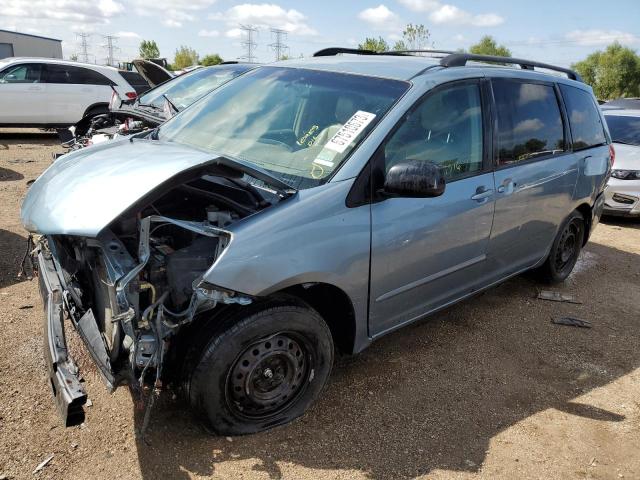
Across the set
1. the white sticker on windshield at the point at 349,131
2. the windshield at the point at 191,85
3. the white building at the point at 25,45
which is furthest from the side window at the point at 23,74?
the white building at the point at 25,45

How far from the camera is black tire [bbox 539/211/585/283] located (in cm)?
464

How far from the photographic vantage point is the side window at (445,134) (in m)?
2.97

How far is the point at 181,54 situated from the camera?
7331 centimetres

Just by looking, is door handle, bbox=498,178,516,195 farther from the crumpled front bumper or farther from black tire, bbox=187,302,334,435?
the crumpled front bumper

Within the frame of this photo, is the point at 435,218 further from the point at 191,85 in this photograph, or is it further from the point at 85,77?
the point at 85,77


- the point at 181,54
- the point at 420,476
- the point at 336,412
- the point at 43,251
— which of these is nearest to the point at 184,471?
the point at 336,412

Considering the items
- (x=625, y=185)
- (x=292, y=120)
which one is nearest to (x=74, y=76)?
(x=292, y=120)

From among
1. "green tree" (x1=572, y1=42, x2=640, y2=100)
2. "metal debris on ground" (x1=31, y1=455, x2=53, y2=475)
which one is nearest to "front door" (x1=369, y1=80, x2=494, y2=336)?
"metal debris on ground" (x1=31, y1=455, x2=53, y2=475)

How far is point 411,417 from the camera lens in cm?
297

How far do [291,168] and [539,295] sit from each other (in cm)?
303

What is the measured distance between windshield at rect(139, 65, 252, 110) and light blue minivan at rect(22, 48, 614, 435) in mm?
3848

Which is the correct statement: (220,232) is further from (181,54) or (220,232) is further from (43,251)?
(181,54)

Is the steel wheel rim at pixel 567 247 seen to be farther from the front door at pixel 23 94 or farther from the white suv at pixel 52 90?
the front door at pixel 23 94

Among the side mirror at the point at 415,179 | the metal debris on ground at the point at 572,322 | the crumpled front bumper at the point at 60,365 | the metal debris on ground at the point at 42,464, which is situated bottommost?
the metal debris on ground at the point at 572,322
